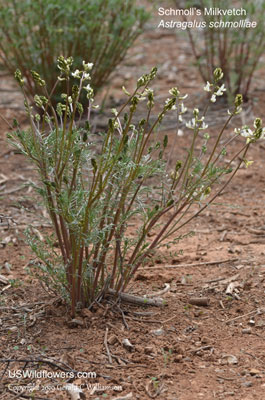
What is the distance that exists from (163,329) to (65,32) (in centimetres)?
321

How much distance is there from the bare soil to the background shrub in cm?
176

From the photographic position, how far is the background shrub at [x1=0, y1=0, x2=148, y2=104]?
5.14 meters

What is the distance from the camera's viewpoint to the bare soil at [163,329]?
8.03ft

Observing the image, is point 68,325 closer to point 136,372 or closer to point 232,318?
point 136,372

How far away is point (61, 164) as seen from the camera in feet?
9.18

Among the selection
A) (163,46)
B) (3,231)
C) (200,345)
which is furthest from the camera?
(163,46)

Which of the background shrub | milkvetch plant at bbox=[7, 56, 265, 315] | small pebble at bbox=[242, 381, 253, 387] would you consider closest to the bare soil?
small pebble at bbox=[242, 381, 253, 387]

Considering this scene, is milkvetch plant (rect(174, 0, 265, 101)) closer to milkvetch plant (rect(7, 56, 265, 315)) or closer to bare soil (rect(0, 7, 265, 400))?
bare soil (rect(0, 7, 265, 400))

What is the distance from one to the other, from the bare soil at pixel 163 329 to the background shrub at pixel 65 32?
1764 millimetres

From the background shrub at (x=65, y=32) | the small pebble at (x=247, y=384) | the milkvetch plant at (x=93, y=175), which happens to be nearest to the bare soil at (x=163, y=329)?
the small pebble at (x=247, y=384)

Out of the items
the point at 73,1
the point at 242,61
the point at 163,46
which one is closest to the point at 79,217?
the point at 73,1

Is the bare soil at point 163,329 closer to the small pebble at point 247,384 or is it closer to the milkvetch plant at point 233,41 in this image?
the small pebble at point 247,384

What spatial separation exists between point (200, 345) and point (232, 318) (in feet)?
0.98

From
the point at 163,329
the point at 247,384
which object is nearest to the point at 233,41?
the point at 163,329
